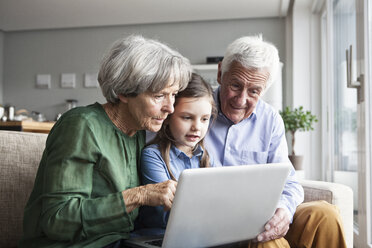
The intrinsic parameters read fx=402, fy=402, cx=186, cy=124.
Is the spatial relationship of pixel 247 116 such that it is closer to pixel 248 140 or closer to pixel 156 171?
pixel 248 140

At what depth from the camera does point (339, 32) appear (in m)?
3.63

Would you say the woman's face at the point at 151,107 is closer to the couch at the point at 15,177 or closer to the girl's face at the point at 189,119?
the girl's face at the point at 189,119

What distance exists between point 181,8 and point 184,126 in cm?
467

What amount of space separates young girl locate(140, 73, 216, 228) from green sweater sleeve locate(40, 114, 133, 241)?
0.71ft

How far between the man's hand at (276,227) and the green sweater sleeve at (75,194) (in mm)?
421

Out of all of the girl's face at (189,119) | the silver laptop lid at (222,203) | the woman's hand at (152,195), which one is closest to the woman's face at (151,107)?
the girl's face at (189,119)

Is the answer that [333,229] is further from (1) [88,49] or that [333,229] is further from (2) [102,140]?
(1) [88,49]

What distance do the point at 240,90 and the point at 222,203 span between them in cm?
72

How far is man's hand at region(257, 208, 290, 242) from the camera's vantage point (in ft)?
4.12

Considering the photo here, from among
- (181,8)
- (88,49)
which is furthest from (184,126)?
(88,49)

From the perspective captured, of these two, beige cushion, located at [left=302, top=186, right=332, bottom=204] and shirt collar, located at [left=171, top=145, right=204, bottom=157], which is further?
beige cushion, located at [left=302, top=186, right=332, bottom=204]

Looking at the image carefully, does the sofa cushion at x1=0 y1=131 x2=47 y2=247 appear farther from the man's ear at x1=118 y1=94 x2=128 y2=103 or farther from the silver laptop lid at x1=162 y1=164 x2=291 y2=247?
the silver laptop lid at x1=162 y1=164 x2=291 y2=247

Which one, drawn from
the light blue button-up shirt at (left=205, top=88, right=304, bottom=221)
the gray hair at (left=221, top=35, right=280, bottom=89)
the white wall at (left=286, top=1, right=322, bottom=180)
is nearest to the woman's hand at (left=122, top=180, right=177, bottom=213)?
the light blue button-up shirt at (left=205, top=88, right=304, bottom=221)

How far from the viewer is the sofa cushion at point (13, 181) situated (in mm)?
1507
